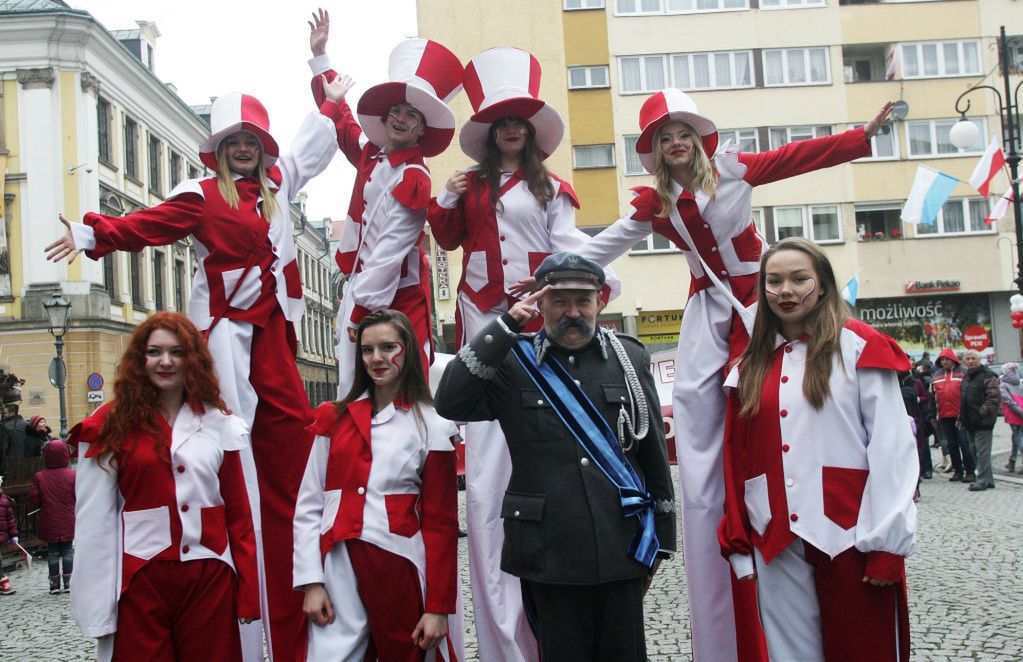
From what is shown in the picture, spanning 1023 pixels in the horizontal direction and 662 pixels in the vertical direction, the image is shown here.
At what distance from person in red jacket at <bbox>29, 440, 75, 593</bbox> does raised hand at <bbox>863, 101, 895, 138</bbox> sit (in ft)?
27.6

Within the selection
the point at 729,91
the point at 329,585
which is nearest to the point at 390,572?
the point at 329,585

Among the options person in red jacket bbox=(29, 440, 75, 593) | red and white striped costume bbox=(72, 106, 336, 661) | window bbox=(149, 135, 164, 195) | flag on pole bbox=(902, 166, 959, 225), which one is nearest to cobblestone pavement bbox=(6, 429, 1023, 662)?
person in red jacket bbox=(29, 440, 75, 593)

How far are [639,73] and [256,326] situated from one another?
97.0 feet

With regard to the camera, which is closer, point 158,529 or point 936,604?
point 158,529

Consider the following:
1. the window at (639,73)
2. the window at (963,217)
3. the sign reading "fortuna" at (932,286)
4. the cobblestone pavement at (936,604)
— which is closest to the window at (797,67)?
the window at (639,73)

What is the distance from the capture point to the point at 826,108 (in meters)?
33.1

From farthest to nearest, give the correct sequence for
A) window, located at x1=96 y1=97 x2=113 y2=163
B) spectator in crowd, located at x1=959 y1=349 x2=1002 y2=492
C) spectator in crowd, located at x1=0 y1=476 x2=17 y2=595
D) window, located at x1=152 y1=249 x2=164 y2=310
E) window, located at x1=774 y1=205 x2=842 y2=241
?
window, located at x1=152 y1=249 x2=164 y2=310 → window, located at x1=96 y1=97 x2=113 y2=163 → window, located at x1=774 y1=205 x2=842 y2=241 → spectator in crowd, located at x1=959 y1=349 x2=1002 y2=492 → spectator in crowd, located at x1=0 y1=476 x2=17 y2=595

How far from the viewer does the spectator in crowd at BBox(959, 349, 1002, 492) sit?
45.1 feet

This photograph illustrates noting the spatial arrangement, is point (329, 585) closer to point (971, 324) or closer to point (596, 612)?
point (596, 612)

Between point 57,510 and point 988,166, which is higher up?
point 988,166

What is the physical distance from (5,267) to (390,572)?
32.2 m

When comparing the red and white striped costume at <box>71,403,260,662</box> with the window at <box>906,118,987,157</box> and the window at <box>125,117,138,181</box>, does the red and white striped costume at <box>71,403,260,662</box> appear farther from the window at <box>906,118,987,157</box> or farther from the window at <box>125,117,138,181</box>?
the window at <box>125,117,138,181</box>

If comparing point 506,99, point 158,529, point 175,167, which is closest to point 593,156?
point 175,167

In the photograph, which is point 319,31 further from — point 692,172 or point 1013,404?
point 1013,404
